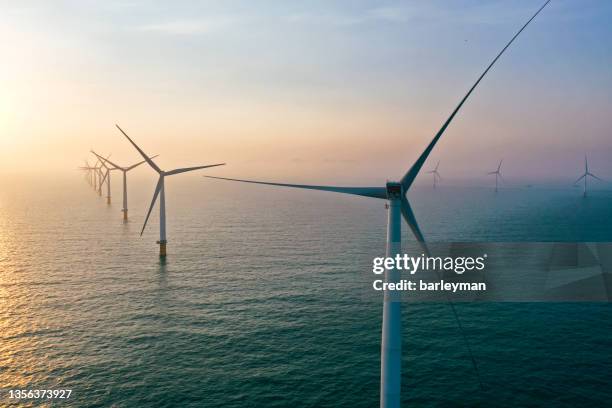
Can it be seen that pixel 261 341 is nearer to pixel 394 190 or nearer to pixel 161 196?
pixel 394 190

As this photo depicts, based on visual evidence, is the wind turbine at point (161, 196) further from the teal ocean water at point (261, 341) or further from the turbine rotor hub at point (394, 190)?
the turbine rotor hub at point (394, 190)

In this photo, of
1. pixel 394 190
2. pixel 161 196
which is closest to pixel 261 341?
pixel 394 190

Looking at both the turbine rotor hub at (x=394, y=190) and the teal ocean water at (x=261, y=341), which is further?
the teal ocean water at (x=261, y=341)

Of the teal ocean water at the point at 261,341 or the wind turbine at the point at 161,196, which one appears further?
the wind turbine at the point at 161,196

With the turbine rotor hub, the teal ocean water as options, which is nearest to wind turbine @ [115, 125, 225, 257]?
the teal ocean water

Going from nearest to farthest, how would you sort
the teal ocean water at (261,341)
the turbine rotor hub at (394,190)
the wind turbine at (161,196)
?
1. the turbine rotor hub at (394,190)
2. the teal ocean water at (261,341)
3. the wind turbine at (161,196)

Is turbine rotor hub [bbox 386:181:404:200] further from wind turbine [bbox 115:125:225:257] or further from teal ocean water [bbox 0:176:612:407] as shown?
wind turbine [bbox 115:125:225:257]

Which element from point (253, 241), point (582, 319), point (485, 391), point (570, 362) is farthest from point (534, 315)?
point (253, 241)

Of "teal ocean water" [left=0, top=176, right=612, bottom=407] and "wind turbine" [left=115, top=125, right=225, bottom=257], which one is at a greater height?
"wind turbine" [left=115, top=125, right=225, bottom=257]

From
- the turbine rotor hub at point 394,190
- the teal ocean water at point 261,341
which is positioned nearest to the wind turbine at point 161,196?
the teal ocean water at point 261,341

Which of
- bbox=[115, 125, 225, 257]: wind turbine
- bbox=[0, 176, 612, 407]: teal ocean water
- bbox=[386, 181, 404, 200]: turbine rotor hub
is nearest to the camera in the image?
bbox=[386, 181, 404, 200]: turbine rotor hub

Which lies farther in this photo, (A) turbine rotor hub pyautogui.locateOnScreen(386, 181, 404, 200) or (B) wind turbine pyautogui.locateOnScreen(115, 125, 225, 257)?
(B) wind turbine pyautogui.locateOnScreen(115, 125, 225, 257)

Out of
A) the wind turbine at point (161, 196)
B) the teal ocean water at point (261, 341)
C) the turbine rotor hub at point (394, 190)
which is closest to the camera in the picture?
the turbine rotor hub at point (394, 190)

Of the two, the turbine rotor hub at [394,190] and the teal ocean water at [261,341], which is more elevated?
the turbine rotor hub at [394,190]
